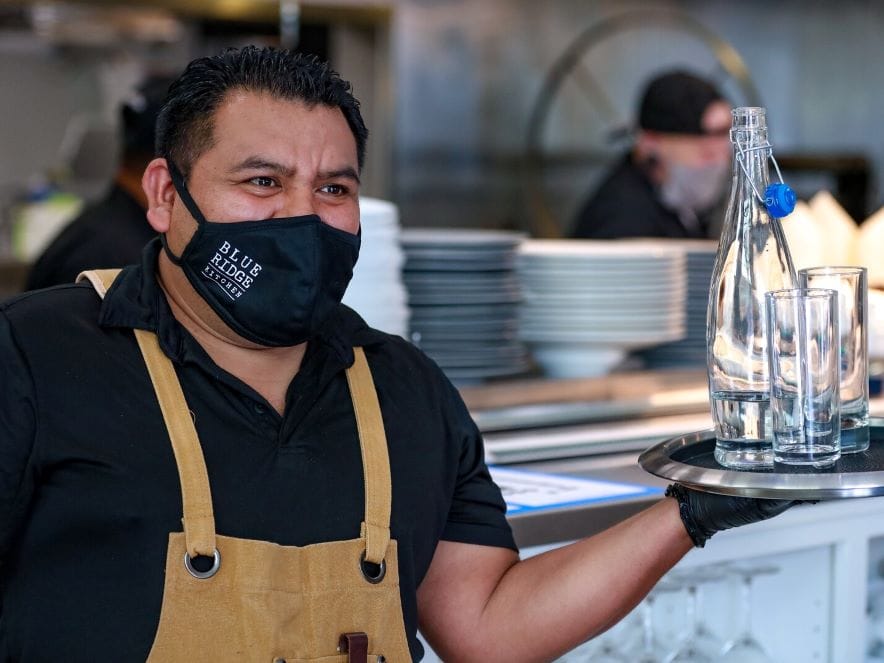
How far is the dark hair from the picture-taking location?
1.54 metres

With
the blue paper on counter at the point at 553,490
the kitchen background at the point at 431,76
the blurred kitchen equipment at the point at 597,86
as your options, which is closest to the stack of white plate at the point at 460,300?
the blue paper on counter at the point at 553,490

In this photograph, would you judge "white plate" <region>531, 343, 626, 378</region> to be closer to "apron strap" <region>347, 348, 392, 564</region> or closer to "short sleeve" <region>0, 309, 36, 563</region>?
"apron strap" <region>347, 348, 392, 564</region>

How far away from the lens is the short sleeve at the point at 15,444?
4.54ft

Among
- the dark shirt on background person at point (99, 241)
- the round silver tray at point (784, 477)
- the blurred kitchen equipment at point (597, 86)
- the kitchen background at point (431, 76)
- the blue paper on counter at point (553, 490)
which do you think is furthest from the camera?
the blurred kitchen equipment at point (597, 86)

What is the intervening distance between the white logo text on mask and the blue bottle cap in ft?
1.87

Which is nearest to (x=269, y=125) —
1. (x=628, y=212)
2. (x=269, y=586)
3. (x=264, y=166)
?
(x=264, y=166)

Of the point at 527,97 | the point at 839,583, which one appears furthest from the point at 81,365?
the point at 527,97

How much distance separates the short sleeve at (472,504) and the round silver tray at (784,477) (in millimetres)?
229

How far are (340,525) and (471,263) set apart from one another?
0.92 m

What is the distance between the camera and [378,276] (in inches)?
87.3

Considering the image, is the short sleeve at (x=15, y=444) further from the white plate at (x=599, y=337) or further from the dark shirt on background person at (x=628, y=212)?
the dark shirt on background person at (x=628, y=212)

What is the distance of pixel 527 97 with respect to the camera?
550 cm

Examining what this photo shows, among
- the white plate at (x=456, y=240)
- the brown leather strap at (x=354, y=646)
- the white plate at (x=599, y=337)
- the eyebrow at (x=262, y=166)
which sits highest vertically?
the eyebrow at (x=262, y=166)

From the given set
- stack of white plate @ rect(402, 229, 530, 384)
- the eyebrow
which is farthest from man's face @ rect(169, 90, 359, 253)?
stack of white plate @ rect(402, 229, 530, 384)
